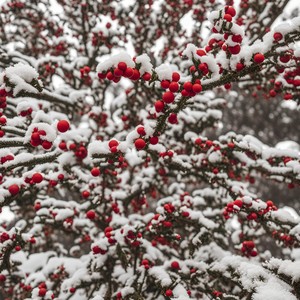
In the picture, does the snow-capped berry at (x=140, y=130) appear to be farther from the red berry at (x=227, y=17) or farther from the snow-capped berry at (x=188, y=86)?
the red berry at (x=227, y=17)

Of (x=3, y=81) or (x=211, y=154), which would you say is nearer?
(x=3, y=81)

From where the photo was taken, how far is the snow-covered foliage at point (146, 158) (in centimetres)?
253

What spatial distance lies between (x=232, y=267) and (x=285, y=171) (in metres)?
1.40

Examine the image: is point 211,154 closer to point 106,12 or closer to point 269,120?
point 106,12

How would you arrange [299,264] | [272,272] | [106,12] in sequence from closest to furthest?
[299,264]
[272,272]
[106,12]

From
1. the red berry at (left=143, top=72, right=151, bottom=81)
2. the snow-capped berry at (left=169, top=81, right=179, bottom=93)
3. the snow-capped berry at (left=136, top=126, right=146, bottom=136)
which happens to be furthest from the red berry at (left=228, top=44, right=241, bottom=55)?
the snow-capped berry at (left=136, top=126, right=146, bottom=136)

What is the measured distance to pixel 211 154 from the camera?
14.5ft

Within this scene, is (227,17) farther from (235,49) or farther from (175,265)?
(175,265)

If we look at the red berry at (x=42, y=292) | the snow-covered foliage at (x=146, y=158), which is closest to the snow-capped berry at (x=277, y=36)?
the snow-covered foliage at (x=146, y=158)

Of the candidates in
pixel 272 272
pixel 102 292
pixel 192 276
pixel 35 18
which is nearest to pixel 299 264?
pixel 272 272

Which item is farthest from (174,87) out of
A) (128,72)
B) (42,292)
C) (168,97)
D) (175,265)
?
(42,292)

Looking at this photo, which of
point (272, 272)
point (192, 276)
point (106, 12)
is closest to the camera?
point (272, 272)

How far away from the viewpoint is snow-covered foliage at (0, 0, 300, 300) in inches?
99.7

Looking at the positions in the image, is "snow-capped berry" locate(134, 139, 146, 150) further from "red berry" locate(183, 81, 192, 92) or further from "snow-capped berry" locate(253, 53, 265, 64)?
"snow-capped berry" locate(253, 53, 265, 64)
